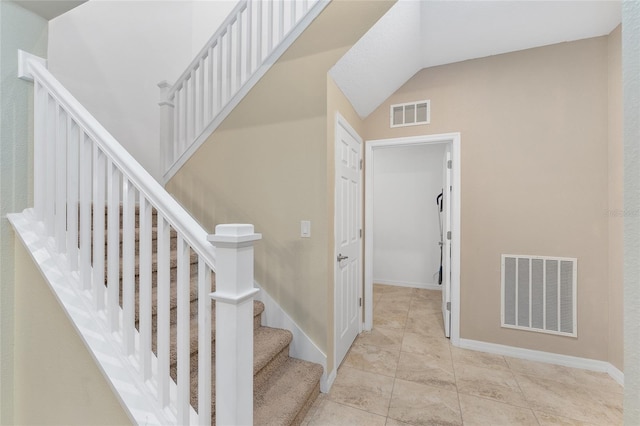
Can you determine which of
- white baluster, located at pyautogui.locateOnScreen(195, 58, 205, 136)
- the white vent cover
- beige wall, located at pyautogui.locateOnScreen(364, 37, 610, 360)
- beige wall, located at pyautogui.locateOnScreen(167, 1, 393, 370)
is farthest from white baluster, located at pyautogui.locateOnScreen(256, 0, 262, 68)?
the white vent cover

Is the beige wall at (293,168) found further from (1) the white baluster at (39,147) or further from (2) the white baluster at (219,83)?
(1) the white baluster at (39,147)

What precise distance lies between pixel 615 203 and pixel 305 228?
8.45 feet

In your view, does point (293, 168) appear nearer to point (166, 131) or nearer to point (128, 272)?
point (128, 272)

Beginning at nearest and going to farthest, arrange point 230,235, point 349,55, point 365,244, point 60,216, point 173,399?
point 230,235 → point 173,399 → point 60,216 → point 349,55 → point 365,244

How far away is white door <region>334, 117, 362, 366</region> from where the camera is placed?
2.19 m

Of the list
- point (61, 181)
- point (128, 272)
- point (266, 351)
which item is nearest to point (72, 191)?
point (61, 181)

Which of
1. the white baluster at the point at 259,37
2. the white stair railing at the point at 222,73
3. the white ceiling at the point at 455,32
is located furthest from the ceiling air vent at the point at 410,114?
the white baluster at the point at 259,37

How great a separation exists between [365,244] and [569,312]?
6.28 feet

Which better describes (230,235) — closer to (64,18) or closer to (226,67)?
(226,67)

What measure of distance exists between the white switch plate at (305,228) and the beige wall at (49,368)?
1308mm

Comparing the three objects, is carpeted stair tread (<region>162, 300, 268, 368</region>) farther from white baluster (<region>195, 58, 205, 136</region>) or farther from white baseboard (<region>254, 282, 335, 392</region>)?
white baluster (<region>195, 58, 205, 136</region>)

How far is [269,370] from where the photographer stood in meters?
1.75

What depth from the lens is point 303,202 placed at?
200cm

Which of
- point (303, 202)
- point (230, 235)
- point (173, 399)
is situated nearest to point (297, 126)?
point (303, 202)
